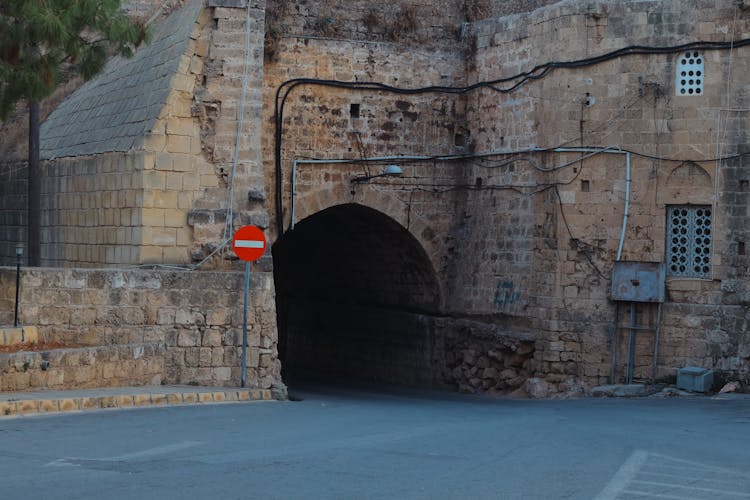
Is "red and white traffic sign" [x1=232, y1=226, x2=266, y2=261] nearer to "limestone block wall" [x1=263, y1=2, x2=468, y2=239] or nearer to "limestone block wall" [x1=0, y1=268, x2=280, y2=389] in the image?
"limestone block wall" [x1=0, y1=268, x2=280, y2=389]

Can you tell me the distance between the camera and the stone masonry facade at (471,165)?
16.0 metres

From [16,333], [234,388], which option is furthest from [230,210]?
[16,333]

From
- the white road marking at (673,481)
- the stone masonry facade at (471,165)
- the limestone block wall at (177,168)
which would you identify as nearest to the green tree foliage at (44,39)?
the limestone block wall at (177,168)

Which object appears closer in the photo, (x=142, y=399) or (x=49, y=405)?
(x=49, y=405)

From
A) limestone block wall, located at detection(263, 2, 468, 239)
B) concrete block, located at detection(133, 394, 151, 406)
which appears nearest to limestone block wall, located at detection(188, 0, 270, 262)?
limestone block wall, located at detection(263, 2, 468, 239)

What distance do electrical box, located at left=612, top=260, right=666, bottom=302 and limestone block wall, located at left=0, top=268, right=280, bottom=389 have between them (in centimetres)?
562

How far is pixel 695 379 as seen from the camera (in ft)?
54.6

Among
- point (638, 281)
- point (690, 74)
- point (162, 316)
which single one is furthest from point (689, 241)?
point (162, 316)

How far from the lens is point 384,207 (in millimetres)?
19531

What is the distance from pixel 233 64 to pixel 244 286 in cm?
338

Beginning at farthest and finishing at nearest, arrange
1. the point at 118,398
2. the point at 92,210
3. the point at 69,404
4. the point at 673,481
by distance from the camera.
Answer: the point at 92,210 → the point at 118,398 → the point at 69,404 → the point at 673,481

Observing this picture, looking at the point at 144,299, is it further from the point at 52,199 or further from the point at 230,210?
the point at 52,199

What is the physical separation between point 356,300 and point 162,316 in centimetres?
933

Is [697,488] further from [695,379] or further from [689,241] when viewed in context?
[689,241]
